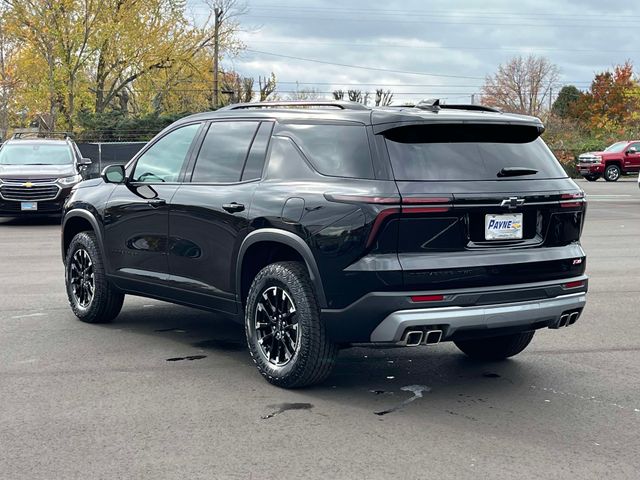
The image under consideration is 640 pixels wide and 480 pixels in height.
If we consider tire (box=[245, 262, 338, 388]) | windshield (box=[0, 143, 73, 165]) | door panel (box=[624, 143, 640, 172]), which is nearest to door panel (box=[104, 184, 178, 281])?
tire (box=[245, 262, 338, 388])

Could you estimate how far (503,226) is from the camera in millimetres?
5293

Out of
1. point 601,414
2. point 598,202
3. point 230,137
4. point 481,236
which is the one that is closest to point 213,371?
point 230,137

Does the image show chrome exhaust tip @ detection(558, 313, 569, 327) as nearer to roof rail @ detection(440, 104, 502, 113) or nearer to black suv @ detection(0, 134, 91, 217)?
roof rail @ detection(440, 104, 502, 113)

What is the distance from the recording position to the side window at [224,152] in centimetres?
621

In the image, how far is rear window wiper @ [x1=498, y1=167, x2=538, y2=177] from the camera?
17.8ft

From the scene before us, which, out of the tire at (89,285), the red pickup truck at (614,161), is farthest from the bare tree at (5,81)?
the tire at (89,285)

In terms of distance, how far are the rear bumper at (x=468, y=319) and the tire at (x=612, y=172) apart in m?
36.2

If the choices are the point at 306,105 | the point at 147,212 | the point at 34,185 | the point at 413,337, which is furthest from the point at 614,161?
the point at 413,337

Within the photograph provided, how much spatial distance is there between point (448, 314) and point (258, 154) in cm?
185

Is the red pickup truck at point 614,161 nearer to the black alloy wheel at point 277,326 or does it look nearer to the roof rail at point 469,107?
the roof rail at point 469,107

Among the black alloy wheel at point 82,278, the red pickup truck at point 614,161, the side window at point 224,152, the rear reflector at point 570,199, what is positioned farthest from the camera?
the red pickup truck at point 614,161

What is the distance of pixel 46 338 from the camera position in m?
7.12

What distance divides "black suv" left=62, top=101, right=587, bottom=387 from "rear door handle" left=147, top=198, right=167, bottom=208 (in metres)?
0.18

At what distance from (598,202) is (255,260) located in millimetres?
20889
